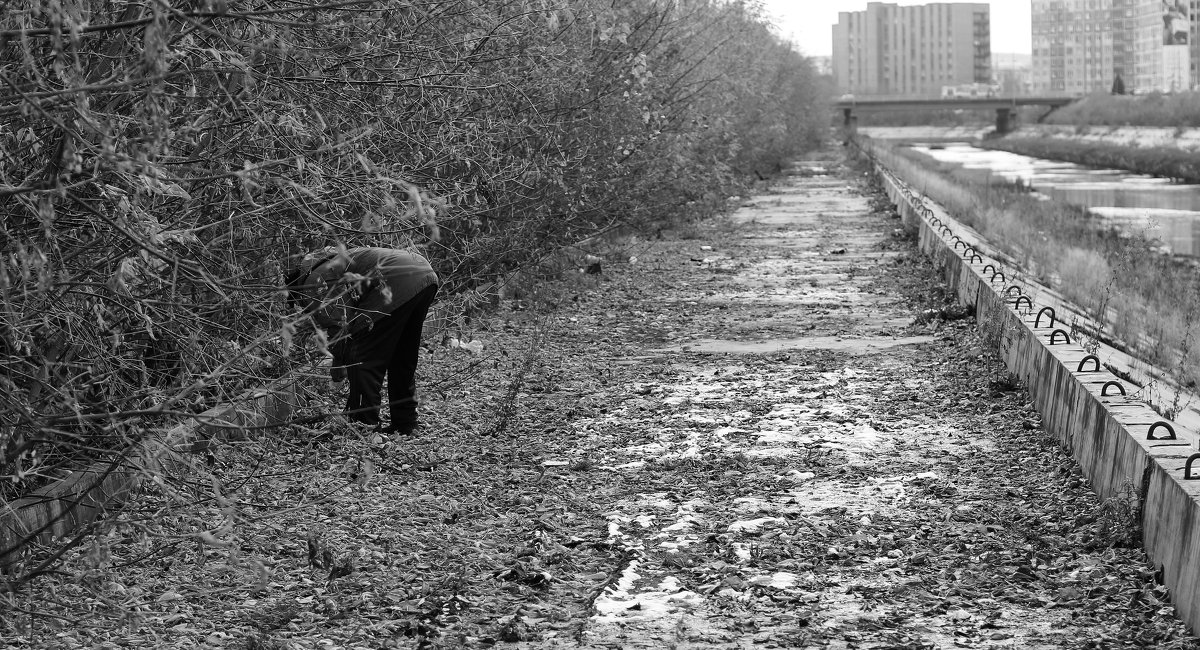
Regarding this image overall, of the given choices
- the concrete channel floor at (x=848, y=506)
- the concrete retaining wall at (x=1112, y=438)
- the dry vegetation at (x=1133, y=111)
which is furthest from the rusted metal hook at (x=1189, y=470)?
the dry vegetation at (x=1133, y=111)

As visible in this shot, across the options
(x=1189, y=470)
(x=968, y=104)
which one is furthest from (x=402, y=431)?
(x=968, y=104)

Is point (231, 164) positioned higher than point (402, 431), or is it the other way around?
point (231, 164)

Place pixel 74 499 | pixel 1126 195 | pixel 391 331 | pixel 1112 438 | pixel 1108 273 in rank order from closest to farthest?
1. pixel 74 499
2. pixel 1112 438
3. pixel 391 331
4. pixel 1108 273
5. pixel 1126 195

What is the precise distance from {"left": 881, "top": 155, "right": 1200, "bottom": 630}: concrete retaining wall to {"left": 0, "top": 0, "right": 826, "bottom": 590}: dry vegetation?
9.73 ft

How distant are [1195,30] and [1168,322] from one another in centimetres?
15642

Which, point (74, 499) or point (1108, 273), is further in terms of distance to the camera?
point (1108, 273)

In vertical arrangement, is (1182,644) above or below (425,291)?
below

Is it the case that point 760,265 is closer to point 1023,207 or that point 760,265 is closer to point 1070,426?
point 1070,426

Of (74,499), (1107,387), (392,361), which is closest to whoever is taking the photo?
(74,499)

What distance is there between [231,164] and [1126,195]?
137 ft

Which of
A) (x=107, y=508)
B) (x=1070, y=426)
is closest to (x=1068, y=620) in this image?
(x=1070, y=426)

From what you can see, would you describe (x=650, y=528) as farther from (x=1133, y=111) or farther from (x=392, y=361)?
(x=1133, y=111)

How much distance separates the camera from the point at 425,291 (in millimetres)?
7980

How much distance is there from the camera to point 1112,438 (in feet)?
21.2
